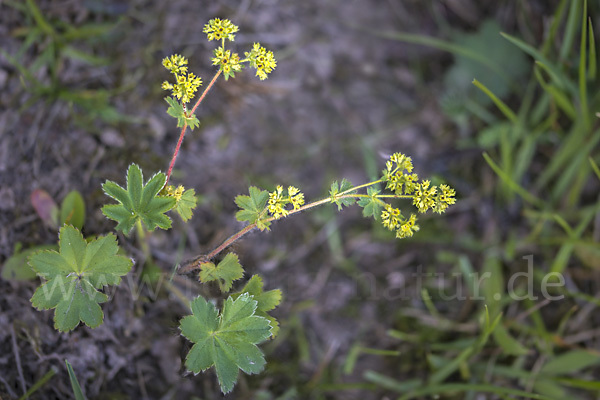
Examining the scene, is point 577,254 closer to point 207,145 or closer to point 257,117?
point 257,117

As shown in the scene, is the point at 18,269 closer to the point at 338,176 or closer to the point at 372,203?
the point at 372,203

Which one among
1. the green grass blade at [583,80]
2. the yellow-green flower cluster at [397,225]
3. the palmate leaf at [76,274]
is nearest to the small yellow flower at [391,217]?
the yellow-green flower cluster at [397,225]

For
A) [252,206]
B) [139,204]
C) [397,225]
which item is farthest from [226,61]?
[397,225]

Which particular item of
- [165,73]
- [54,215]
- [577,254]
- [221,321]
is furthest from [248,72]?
[577,254]

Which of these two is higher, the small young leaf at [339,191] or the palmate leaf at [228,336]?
the small young leaf at [339,191]

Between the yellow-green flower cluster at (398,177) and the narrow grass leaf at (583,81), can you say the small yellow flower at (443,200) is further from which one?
the narrow grass leaf at (583,81)
